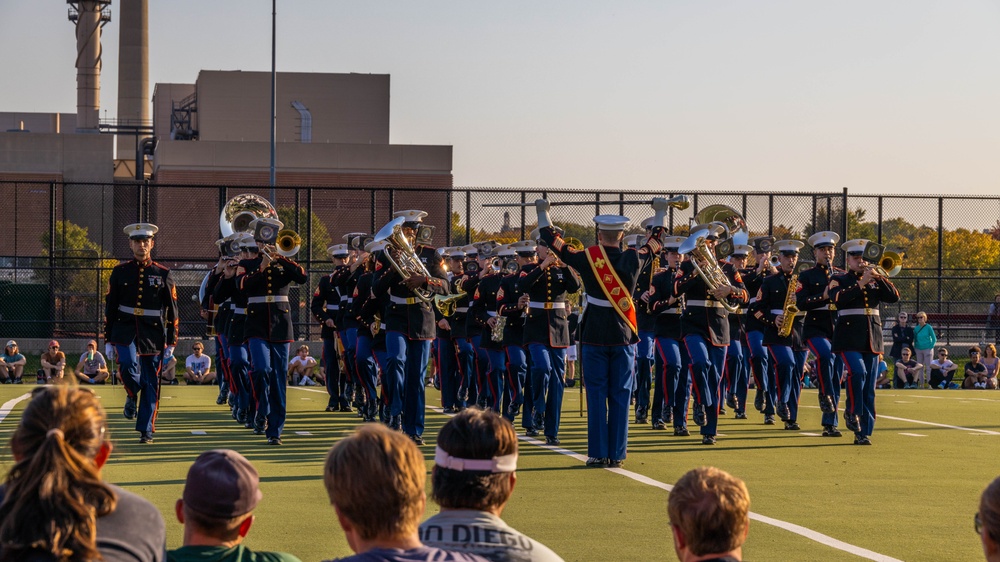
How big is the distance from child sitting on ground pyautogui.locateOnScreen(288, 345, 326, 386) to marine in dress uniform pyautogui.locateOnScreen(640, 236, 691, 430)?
37.6 ft

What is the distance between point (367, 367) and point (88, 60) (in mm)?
64957

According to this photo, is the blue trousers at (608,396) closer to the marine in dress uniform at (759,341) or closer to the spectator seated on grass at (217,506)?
the marine in dress uniform at (759,341)

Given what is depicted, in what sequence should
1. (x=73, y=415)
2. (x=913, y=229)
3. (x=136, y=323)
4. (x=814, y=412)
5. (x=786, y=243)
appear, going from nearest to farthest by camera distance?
(x=73, y=415) → (x=136, y=323) → (x=786, y=243) → (x=814, y=412) → (x=913, y=229)

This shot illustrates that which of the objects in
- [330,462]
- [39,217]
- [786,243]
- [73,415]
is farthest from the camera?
[39,217]

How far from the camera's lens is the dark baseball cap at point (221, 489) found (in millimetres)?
3627

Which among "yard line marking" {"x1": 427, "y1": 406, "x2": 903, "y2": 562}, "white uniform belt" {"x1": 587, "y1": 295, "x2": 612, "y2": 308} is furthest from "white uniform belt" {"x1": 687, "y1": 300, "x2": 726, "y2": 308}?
"yard line marking" {"x1": 427, "y1": 406, "x2": 903, "y2": 562}

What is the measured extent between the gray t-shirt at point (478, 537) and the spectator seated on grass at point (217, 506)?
1.80 ft

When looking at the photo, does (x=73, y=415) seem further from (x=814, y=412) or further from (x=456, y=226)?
(x=456, y=226)

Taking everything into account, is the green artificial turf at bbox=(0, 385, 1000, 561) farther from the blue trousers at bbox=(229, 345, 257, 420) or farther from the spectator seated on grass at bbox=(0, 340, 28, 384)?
the spectator seated on grass at bbox=(0, 340, 28, 384)

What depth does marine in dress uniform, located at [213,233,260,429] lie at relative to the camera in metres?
13.7

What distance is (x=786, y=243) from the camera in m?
15.3

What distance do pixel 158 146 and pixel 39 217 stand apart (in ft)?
28.9

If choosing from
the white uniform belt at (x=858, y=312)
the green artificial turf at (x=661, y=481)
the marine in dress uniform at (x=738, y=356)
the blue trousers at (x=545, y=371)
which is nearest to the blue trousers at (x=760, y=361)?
the marine in dress uniform at (x=738, y=356)

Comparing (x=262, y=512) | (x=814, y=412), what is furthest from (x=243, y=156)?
(x=262, y=512)
